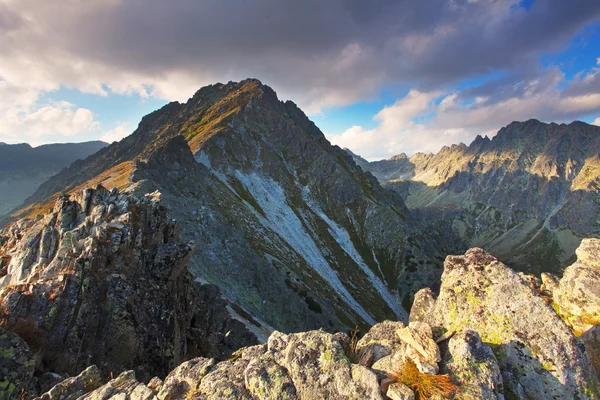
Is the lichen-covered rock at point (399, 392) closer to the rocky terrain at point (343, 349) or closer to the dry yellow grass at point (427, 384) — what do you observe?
the rocky terrain at point (343, 349)

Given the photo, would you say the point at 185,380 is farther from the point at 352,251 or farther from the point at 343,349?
the point at 352,251

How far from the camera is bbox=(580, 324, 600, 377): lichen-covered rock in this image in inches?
410

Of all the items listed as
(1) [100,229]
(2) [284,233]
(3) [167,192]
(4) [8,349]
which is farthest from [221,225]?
(4) [8,349]

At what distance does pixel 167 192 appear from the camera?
80750 mm

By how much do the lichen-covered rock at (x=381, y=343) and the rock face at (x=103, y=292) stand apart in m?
17.1

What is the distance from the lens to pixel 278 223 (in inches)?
4909

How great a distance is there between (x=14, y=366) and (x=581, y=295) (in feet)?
84.3

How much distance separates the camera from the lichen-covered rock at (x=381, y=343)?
36.0 ft

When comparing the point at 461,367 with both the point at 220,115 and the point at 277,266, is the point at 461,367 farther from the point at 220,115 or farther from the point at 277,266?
the point at 220,115

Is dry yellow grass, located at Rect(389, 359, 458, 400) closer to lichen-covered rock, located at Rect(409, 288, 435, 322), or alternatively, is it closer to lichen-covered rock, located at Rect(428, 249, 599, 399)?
lichen-covered rock, located at Rect(428, 249, 599, 399)

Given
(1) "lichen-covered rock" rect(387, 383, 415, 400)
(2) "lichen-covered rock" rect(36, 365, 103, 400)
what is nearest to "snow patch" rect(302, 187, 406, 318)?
(2) "lichen-covered rock" rect(36, 365, 103, 400)

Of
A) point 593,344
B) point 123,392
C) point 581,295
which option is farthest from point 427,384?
point 123,392

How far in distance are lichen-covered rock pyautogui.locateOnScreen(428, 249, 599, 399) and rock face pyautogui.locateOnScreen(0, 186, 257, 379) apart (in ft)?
66.3

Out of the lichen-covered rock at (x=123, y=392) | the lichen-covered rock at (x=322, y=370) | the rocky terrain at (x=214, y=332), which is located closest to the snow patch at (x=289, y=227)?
the rocky terrain at (x=214, y=332)
